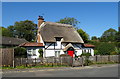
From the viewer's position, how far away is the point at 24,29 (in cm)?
7081

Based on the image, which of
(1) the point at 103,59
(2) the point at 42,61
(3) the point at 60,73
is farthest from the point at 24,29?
(3) the point at 60,73

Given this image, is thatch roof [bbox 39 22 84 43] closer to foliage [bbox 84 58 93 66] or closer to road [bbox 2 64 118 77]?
foliage [bbox 84 58 93 66]

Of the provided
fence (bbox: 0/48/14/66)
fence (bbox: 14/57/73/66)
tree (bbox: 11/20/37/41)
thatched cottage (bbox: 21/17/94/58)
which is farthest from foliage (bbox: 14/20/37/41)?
fence (bbox: 0/48/14/66)

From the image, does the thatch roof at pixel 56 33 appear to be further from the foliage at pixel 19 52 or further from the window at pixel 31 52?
the foliage at pixel 19 52

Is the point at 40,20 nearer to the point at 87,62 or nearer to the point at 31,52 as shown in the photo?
the point at 31,52

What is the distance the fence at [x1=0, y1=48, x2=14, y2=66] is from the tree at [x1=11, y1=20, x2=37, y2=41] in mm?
53723

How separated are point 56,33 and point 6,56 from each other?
1547 centimetres

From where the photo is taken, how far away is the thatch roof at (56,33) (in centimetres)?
2950

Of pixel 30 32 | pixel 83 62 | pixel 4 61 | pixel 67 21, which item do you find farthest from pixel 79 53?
pixel 30 32

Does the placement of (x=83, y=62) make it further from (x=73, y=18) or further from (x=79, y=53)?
(x=73, y=18)

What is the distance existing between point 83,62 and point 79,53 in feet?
39.4

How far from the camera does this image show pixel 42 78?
440 inches

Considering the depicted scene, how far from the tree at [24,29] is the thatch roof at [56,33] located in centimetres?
3900

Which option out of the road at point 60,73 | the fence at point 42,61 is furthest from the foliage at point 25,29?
the road at point 60,73
